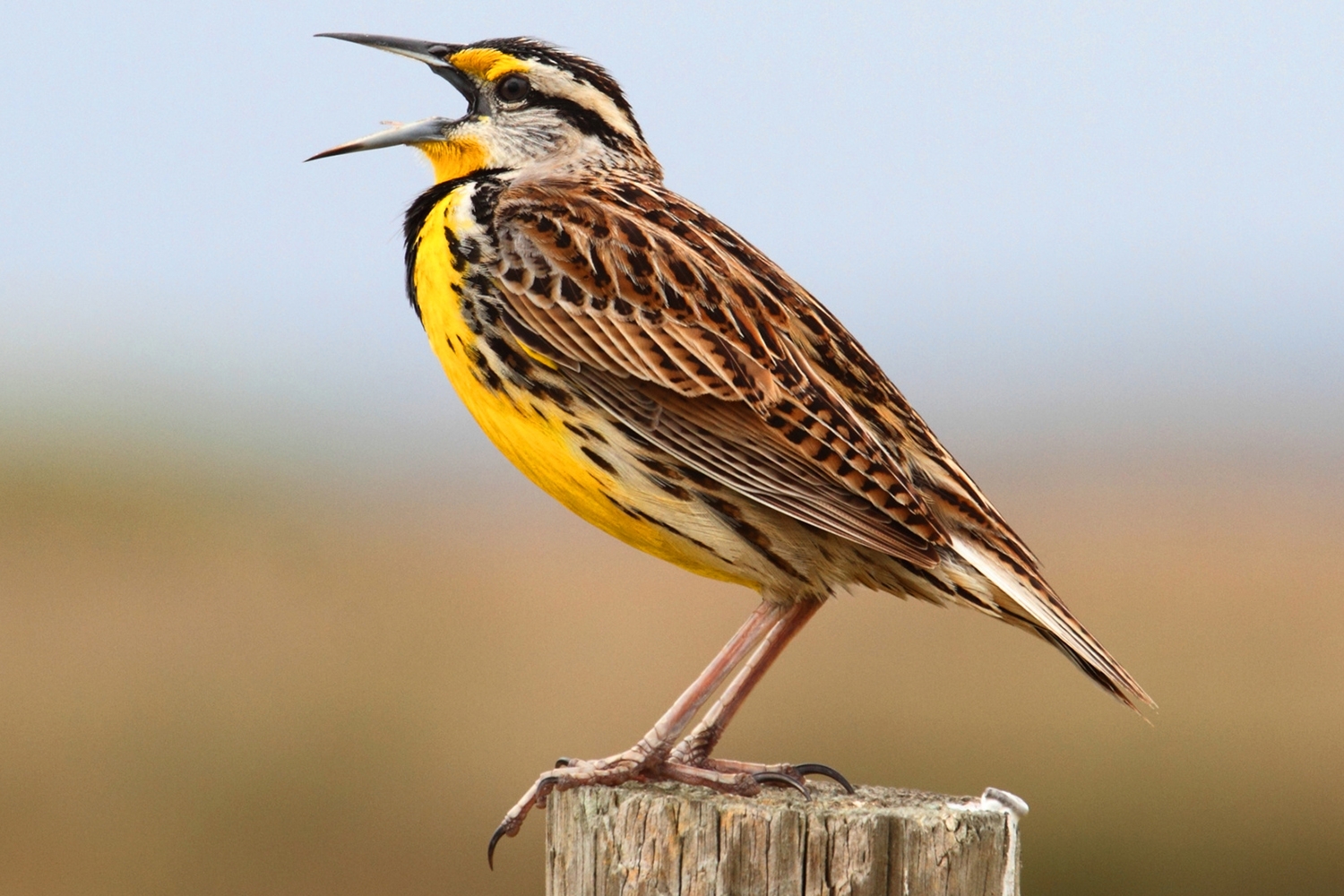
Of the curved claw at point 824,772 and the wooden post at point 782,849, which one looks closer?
the wooden post at point 782,849

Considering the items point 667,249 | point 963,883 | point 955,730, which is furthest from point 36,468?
point 963,883

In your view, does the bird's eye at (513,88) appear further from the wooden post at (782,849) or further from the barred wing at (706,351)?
the wooden post at (782,849)

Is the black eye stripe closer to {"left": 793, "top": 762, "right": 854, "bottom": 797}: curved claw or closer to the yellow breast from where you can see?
the yellow breast

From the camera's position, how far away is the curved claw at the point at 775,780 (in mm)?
3172

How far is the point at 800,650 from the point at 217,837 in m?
3.26

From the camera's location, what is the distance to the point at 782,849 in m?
2.82

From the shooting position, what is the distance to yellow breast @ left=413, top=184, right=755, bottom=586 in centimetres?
327

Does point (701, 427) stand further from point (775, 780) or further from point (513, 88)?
point (513, 88)

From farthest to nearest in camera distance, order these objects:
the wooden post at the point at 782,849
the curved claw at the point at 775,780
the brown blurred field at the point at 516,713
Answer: the brown blurred field at the point at 516,713 < the curved claw at the point at 775,780 < the wooden post at the point at 782,849

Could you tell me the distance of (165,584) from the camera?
409 inches

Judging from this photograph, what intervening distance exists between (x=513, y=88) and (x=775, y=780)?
5.54ft

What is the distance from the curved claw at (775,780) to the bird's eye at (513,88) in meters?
1.64

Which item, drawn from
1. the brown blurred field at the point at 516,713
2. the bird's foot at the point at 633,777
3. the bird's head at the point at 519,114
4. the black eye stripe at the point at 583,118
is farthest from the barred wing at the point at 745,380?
the brown blurred field at the point at 516,713

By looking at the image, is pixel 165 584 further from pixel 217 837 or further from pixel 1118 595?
pixel 1118 595
